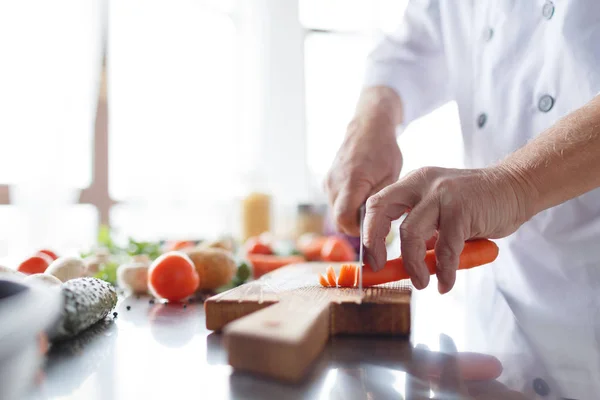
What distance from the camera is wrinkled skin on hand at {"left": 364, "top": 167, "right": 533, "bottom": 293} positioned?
2.05ft

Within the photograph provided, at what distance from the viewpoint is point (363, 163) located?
993mm

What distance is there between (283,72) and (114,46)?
4.31ft

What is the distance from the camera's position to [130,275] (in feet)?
3.27

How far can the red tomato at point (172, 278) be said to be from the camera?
0.90 m

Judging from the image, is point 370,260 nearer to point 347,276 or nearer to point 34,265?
point 347,276

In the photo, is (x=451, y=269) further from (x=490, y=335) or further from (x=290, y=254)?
(x=290, y=254)

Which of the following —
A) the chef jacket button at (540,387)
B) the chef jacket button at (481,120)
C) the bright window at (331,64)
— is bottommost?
the chef jacket button at (540,387)

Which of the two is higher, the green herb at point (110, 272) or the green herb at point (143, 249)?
the green herb at point (143, 249)

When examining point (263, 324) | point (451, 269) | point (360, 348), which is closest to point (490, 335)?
point (451, 269)

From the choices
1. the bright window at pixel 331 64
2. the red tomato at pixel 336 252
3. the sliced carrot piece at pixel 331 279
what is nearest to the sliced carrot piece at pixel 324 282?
the sliced carrot piece at pixel 331 279

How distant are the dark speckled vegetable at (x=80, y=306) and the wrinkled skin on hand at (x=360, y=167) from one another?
19.5 inches

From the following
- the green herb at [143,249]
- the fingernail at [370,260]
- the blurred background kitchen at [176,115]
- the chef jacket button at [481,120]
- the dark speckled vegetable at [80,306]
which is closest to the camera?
the dark speckled vegetable at [80,306]

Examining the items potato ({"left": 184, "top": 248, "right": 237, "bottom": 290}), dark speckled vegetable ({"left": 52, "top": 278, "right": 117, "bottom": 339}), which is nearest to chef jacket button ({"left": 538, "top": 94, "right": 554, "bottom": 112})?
potato ({"left": 184, "top": 248, "right": 237, "bottom": 290})

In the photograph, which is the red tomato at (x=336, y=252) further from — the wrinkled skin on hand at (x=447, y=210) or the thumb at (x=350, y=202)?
the wrinkled skin on hand at (x=447, y=210)
